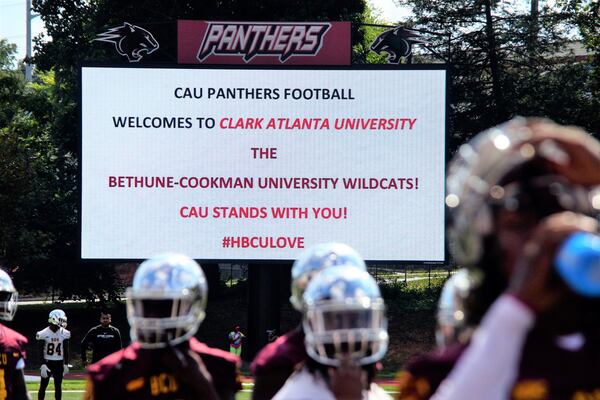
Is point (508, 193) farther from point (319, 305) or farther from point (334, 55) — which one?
point (334, 55)

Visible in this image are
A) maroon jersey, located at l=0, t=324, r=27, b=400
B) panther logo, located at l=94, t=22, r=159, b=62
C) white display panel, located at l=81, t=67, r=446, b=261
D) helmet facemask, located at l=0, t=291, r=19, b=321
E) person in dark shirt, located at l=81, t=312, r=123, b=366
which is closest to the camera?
maroon jersey, located at l=0, t=324, r=27, b=400

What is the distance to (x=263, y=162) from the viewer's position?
17.1m

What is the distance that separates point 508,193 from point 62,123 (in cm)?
2659

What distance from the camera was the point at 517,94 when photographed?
27.9 meters

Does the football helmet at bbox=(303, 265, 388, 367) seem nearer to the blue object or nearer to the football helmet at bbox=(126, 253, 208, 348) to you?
the football helmet at bbox=(126, 253, 208, 348)

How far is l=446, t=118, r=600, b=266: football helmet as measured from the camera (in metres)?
1.76

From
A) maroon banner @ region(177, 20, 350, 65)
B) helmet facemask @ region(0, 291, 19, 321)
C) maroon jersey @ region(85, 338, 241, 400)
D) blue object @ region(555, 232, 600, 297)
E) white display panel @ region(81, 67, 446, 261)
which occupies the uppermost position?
maroon banner @ region(177, 20, 350, 65)

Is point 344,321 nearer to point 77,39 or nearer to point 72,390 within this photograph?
point 72,390

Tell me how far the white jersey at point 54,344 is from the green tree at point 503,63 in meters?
14.5

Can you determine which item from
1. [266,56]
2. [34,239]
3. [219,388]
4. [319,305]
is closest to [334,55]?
[266,56]

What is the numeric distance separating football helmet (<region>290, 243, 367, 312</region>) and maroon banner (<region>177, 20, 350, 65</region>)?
1313 centimetres

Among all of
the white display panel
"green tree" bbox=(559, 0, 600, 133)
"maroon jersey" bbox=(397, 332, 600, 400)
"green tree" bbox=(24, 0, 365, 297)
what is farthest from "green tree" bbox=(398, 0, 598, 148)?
"maroon jersey" bbox=(397, 332, 600, 400)

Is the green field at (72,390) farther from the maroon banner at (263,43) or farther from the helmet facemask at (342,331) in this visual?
the helmet facemask at (342,331)

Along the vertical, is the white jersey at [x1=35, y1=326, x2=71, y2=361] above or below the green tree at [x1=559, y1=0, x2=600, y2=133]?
below
